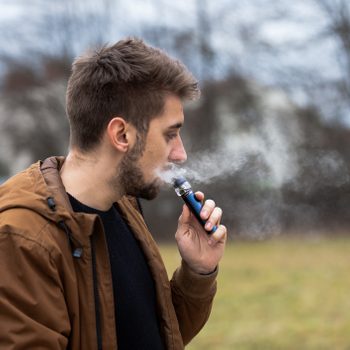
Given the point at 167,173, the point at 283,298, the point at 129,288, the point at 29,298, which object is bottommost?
the point at 29,298

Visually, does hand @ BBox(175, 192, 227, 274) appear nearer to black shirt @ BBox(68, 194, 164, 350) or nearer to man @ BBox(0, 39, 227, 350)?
man @ BBox(0, 39, 227, 350)

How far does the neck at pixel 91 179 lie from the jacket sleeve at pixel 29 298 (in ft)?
1.05

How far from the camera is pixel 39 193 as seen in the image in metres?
1.84

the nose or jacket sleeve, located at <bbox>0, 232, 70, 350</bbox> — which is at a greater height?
the nose

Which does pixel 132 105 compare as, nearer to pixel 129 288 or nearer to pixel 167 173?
pixel 167 173

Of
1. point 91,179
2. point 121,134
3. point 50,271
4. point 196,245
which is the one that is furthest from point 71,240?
point 196,245

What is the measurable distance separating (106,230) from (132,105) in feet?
1.37

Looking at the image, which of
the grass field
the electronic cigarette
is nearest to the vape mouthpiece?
the electronic cigarette

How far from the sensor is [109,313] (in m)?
1.83

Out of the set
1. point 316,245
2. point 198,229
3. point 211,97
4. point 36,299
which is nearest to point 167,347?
point 198,229

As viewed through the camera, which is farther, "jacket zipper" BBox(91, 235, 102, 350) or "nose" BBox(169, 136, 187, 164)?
"nose" BBox(169, 136, 187, 164)

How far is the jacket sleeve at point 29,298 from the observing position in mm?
1623

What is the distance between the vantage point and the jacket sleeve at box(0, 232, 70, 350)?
162 cm

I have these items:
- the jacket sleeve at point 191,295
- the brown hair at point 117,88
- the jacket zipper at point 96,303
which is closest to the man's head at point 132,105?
the brown hair at point 117,88
